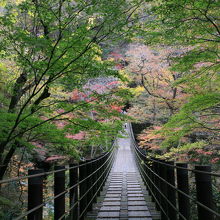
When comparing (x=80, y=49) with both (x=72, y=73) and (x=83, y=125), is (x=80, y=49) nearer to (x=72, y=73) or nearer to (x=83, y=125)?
(x=72, y=73)

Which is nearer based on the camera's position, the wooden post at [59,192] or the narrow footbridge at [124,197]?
the narrow footbridge at [124,197]

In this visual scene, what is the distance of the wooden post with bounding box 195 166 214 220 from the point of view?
5.95 ft

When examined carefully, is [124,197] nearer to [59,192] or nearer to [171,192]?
[171,192]

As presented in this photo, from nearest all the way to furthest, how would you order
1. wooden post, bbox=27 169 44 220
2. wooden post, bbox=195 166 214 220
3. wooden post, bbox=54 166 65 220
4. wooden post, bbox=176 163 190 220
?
wooden post, bbox=27 169 44 220 < wooden post, bbox=195 166 214 220 < wooden post, bbox=54 166 65 220 < wooden post, bbox=176 163 190 220

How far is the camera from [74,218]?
Result: 10.1 feet

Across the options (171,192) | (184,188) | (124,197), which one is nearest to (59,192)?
(184,188)

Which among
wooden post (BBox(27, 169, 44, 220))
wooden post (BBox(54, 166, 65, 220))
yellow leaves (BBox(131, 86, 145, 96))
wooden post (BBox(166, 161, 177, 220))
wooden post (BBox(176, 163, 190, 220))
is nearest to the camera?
wooden post (BBox(27, 169, 44, 220))

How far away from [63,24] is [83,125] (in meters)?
1.86

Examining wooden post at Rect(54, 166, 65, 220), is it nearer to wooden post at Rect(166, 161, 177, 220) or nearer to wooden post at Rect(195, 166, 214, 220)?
wooden post at Rect(195, 166, 214, 220)

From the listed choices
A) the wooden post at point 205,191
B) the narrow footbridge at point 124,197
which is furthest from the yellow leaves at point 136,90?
the wooden post at point 205,191

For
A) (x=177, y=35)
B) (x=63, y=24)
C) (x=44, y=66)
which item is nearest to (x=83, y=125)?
(x=44, y=66)

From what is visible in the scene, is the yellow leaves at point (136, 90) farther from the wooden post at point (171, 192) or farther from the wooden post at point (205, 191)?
the wooden post at point (205, 191)

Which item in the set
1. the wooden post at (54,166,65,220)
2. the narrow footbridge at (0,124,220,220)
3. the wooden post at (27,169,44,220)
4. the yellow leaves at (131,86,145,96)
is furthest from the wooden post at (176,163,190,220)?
the yellow leaves at (131,86,145,96)

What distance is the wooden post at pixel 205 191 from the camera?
1.81 meters
